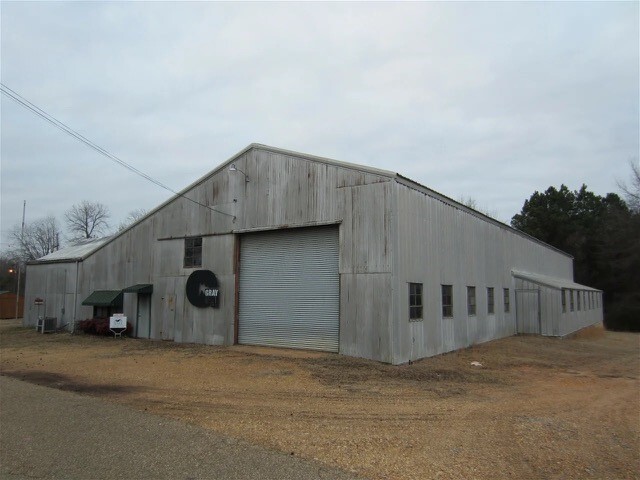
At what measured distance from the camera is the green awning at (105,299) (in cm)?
2330

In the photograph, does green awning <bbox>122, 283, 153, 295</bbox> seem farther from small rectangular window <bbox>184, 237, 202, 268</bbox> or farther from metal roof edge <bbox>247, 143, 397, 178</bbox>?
metal roof edge <bbox>247, 143, 397, 178</bbox>

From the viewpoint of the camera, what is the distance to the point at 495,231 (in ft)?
83.1

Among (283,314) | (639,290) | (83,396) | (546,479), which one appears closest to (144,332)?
(283,314)

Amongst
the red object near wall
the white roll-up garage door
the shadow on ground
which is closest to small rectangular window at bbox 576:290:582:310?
the white roll-up garage door

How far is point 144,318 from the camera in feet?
74.2

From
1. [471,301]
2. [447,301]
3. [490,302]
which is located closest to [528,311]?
[490,302]

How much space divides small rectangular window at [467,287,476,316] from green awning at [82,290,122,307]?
16.1 metres

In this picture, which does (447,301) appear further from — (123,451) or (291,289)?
(123,451)

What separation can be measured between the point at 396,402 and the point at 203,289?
11986mm

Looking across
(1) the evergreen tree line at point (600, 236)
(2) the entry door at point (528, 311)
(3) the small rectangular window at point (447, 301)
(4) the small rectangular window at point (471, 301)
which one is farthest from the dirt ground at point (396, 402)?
(1) the evergreen tree line at point (600, 236)

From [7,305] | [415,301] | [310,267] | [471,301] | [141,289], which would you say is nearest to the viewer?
[415,301]

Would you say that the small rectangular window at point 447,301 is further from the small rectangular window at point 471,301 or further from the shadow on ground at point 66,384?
the shadow on ground at point 66,384

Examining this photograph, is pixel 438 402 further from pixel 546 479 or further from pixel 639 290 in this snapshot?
pixel 639 290

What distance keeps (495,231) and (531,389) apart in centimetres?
1512
